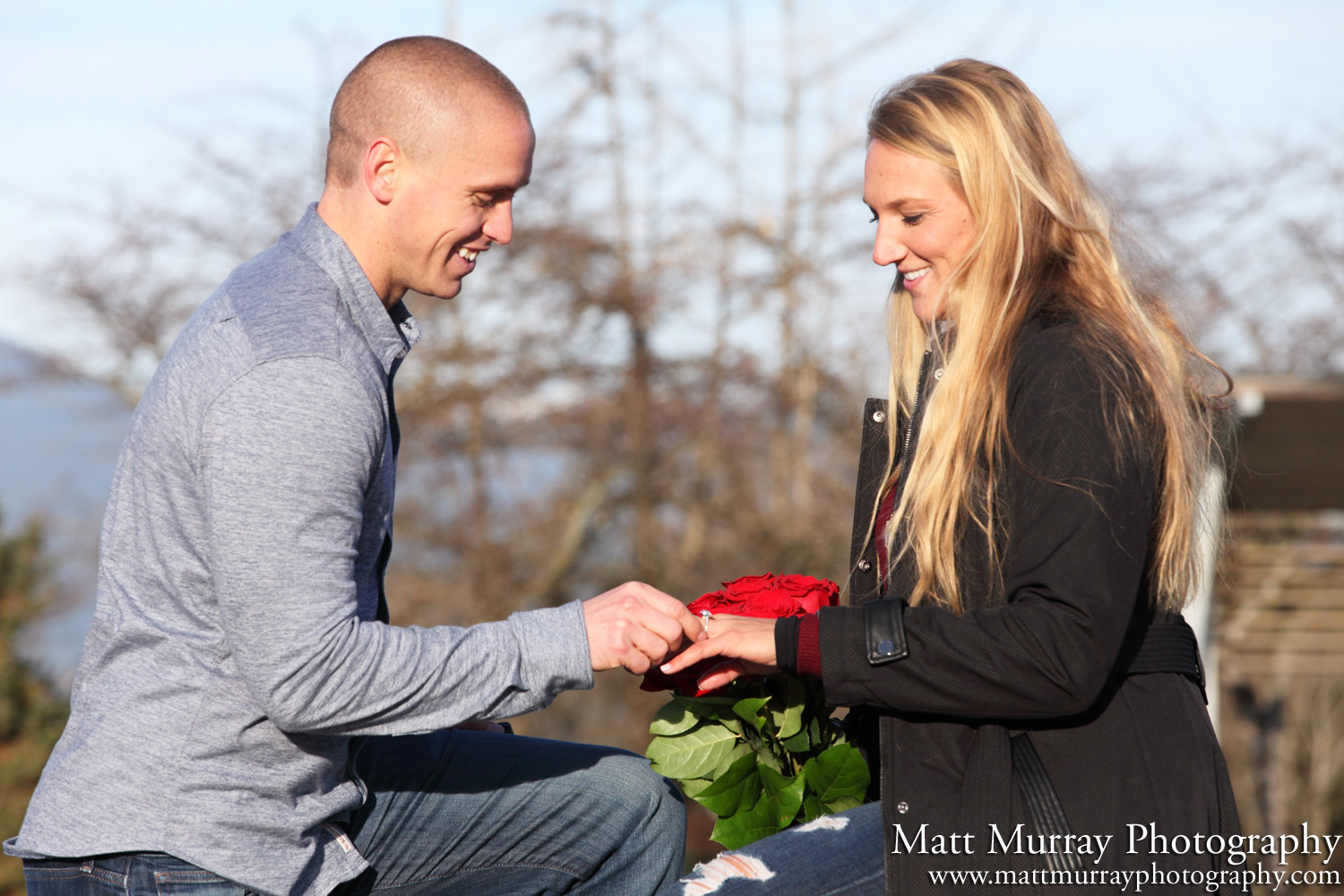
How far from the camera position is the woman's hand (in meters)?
2.27

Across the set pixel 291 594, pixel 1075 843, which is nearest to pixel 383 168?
pixel 291 594

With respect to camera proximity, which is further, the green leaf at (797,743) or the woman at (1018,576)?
the green leaf at (797,743)

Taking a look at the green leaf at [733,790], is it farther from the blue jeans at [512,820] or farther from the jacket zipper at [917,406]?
the jacket zipper at [917,406]

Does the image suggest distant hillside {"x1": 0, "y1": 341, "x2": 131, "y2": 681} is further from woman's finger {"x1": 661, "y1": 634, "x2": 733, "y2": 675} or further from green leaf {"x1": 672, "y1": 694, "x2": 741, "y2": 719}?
woman's finger {"x1": 661, "y1": 634, "x2": 733, "y2": 675}

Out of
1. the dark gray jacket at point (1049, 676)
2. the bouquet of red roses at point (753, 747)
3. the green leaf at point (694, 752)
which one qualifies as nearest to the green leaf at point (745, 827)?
the bouquet of red roses at point (753, 747)

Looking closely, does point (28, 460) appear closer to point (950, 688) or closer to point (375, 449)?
point (375, 449)

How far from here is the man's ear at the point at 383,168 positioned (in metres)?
2.36

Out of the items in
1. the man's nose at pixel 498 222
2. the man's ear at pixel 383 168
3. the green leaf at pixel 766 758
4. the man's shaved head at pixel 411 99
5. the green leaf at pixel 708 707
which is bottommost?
the green leaf at pixel 766 758

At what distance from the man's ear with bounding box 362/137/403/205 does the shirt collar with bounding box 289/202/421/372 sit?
118 millimetres

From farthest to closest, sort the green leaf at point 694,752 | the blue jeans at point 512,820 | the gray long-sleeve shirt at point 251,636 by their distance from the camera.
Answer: the blue jeans at point 512,820, the green leaf at point 694,752, the gray long-sleeve shirt at point 251,636

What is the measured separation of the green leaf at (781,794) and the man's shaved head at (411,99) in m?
1.42

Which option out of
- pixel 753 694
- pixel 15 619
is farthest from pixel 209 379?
pixel 15 619

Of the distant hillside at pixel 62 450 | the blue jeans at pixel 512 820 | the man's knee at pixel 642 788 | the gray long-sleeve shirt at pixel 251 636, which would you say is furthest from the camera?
the distant hillside at pixel 62 450

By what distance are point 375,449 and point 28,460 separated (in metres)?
9.08
